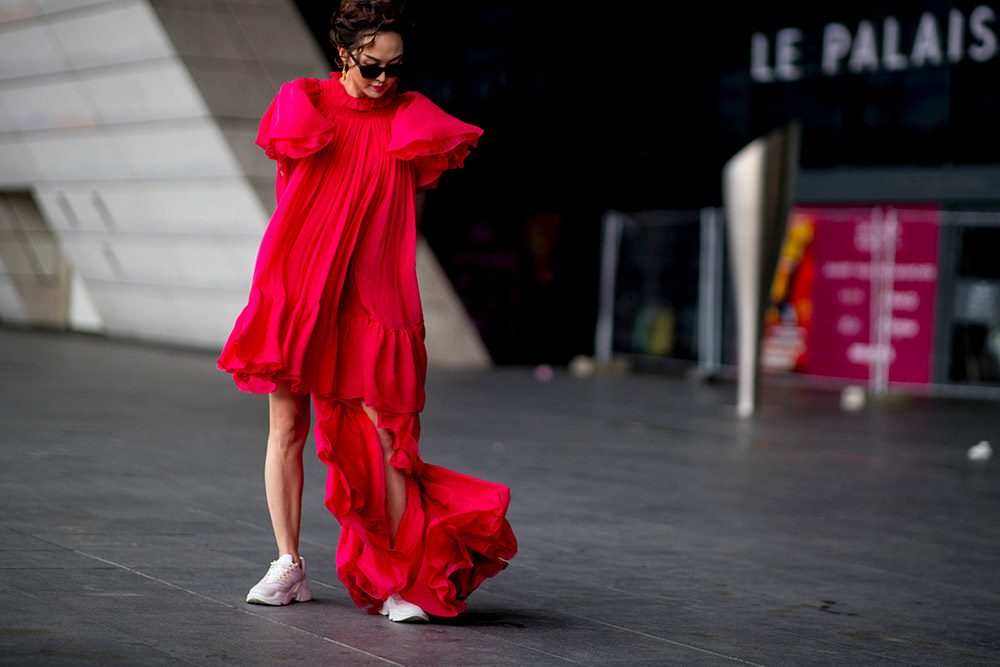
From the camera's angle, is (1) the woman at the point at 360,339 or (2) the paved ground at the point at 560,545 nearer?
(2) the paved ground at the point at 560,545

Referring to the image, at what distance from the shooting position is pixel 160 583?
435 cm

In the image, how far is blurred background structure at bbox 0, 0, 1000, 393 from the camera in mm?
16484

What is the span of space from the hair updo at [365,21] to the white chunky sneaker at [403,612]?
162 cm

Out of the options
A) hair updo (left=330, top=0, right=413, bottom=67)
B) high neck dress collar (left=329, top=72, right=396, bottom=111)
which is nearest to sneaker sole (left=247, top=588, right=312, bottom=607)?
high neck dress collar (left=329, top=72, right=396, bottom=111)

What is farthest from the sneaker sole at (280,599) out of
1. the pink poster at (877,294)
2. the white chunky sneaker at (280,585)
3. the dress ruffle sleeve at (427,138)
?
the pink poster at (877,294)

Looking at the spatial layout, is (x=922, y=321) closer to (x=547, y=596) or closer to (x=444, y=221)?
(x=444, y=221)

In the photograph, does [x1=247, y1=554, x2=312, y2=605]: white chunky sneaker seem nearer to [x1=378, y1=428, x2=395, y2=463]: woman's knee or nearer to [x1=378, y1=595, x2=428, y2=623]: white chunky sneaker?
[x1=378, y1=595, x2=428, y2=623]: white chunky sneaker

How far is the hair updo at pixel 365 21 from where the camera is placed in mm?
4094

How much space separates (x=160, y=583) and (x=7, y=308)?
19.9 m

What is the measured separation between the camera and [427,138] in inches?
164

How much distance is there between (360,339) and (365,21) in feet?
3.05

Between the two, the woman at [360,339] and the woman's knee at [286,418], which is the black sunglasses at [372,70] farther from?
the woman's knee at [286,418]

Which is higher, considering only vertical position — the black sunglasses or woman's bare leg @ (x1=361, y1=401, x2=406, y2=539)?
the black sunglasses

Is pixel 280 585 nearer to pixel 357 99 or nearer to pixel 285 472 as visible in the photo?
A: pixel 285 472
